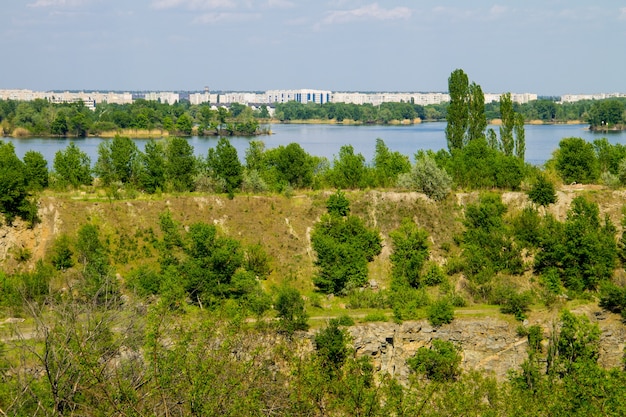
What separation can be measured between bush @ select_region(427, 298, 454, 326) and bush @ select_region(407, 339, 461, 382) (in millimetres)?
752

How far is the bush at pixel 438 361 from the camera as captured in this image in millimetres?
17094

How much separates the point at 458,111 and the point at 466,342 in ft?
51.0

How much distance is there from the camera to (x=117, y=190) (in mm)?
26391

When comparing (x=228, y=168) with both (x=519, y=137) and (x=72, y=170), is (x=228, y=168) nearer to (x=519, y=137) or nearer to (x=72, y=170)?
(x=72, y=170)

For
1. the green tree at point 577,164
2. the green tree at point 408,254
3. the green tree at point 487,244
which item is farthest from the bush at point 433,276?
the green tree at point 577,164

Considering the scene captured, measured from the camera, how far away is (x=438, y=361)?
17.4m

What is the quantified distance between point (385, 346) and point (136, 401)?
1113 centimetres

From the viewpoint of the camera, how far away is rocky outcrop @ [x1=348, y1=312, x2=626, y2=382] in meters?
18.3

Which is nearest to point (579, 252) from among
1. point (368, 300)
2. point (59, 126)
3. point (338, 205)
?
point (368, 300)

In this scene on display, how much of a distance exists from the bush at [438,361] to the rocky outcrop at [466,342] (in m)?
0.58

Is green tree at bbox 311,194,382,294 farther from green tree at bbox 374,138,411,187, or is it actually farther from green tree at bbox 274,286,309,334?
green tree at bbox 374,138,411,187

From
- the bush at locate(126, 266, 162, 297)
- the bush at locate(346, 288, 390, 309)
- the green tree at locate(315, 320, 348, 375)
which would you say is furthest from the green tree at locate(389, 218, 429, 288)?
the bush at locate(126, 266, 162, 297)

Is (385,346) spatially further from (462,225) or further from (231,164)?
(231,164)

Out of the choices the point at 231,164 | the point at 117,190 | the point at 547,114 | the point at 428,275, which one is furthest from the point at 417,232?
the point at 547,114
